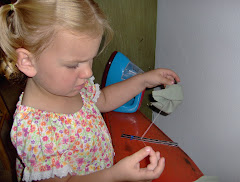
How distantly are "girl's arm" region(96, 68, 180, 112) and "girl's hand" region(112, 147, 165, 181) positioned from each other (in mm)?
366

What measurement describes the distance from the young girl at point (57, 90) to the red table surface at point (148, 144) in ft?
0.23

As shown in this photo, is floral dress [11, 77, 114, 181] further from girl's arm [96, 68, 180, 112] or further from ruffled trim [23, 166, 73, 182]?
girl's arm [96, 68, 180, 112]

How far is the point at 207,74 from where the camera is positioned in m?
0.85

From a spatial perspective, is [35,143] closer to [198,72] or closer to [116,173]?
[116,173]

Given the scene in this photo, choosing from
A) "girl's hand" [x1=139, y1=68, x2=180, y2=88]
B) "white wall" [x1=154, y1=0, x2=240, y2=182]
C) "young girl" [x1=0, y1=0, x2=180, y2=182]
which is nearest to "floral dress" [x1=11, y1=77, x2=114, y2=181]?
"young girl" [x1=0, y1=0, x2=180, y2=182]

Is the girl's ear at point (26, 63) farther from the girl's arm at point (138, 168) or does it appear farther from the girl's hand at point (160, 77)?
the girl's hand at point (160, 77)

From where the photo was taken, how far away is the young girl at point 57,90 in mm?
490

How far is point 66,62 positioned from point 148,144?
0.40 metres

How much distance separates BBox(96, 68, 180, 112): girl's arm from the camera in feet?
2.71

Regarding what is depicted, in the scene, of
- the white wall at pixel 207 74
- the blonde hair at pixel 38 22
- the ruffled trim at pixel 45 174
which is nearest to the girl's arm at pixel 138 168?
the ruffled trim at pixel 45 174

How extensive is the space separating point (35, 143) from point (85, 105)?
0.72 feet

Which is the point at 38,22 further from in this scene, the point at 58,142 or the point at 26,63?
the point at 58,142

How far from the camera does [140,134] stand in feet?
2.63

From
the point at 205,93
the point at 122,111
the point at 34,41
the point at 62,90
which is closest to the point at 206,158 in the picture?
the point at 205,93
